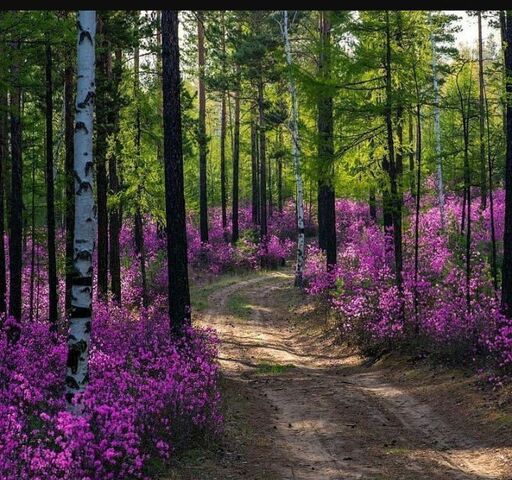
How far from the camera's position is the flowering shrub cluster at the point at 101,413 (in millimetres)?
5301

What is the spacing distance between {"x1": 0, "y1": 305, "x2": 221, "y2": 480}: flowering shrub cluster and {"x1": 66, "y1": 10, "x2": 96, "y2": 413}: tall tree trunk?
384mm

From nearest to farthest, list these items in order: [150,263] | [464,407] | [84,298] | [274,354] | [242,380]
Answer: [84,298] < [464,407] < [242,380] < [274,354] < [150,263]

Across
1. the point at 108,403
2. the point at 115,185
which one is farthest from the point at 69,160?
the point at 108,403

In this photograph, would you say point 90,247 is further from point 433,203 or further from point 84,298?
point 433,203

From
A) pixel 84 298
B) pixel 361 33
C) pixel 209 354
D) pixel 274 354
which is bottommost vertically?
pixel 274 354

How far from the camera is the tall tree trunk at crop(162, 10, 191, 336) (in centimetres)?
1142

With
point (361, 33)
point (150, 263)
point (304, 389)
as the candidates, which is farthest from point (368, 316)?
point (150, 263)

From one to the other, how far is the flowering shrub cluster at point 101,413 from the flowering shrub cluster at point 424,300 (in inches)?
194

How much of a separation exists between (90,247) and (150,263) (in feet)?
58.1

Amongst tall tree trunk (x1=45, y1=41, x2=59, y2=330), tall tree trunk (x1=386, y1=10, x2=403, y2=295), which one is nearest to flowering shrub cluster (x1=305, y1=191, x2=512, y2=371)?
tall tree trunk (x1=386, y1=10, x2=403, y2=295)

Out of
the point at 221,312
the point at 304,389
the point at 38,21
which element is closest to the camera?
the point at 38,21

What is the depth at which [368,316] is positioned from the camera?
14914 millimetres

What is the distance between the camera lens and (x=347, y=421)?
917 cm

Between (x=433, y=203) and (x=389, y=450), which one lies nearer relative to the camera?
(x=389, y=450)
